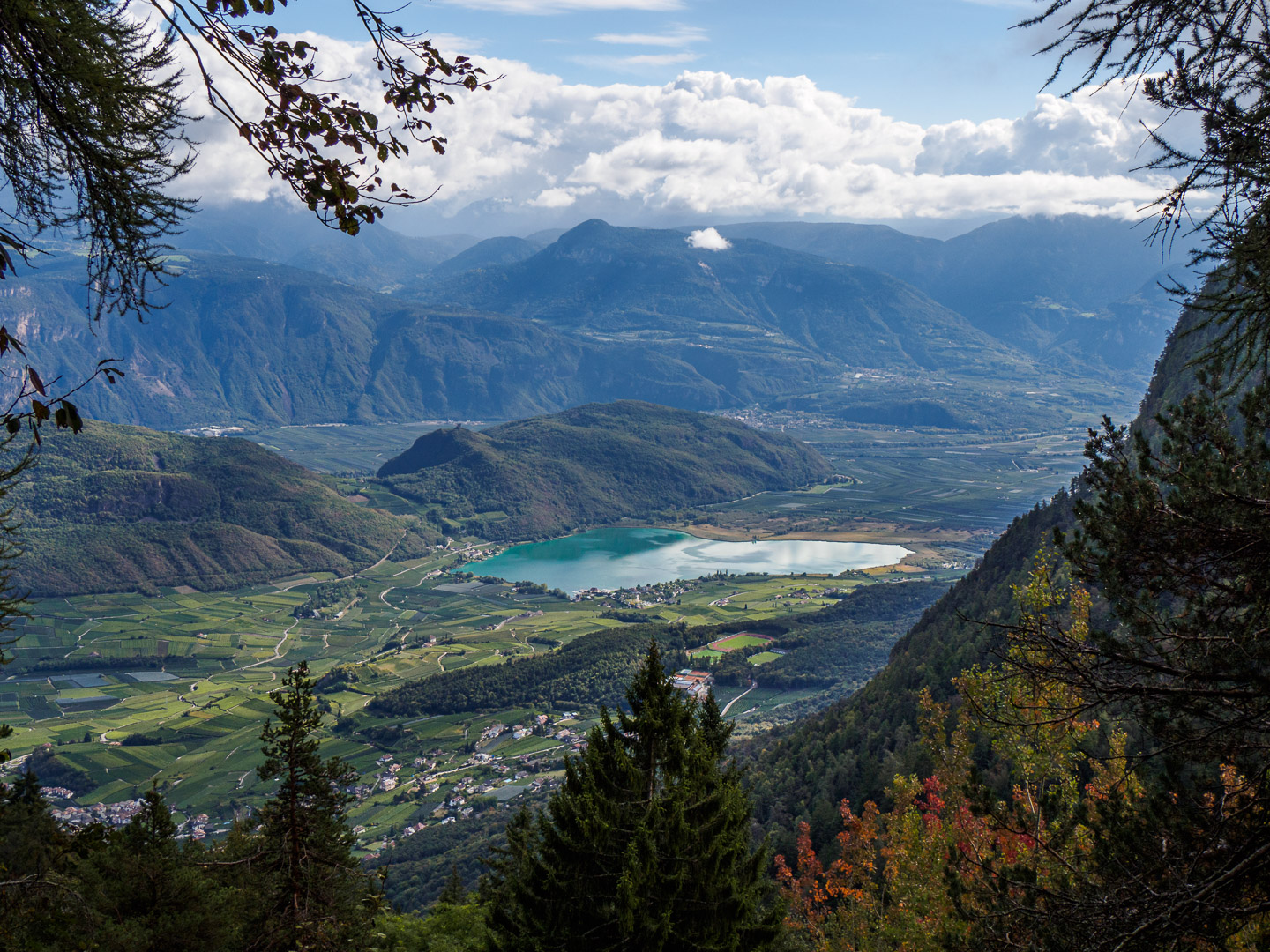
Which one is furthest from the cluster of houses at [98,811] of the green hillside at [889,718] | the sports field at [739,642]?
the sports field at [739,642]

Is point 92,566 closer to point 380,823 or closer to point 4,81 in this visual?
point 380,823

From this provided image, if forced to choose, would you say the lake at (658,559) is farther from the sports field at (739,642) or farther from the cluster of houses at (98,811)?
the cluster of houses at (98,811)

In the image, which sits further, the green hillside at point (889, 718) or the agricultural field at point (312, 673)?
the agricultural field at point (312, 673)

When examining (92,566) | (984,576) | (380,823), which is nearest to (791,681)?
(984,576)

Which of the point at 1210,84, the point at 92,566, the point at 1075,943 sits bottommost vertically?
the point at 92,566

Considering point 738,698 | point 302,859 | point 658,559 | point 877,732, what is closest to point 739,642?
point 738,698

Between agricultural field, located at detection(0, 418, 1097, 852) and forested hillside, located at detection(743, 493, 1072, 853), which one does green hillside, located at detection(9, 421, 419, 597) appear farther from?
forested hillside, located at detection(743, 493, 1072, 853)

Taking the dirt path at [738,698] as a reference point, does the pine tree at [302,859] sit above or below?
above
